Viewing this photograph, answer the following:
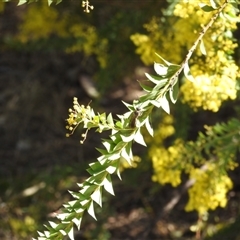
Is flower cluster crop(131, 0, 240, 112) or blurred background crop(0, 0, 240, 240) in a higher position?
flower cluster crop(131, 0, 240, 112)

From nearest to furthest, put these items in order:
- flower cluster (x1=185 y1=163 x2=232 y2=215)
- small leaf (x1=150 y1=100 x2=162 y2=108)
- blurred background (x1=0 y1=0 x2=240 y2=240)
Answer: small leaf (x1=150 y1=100 x2=162 y2=108)
flower cluster (x1=185 y1=163 x2=232 y2=215)
blurred background (x1=0 y1=0 x2=240 y2=240)

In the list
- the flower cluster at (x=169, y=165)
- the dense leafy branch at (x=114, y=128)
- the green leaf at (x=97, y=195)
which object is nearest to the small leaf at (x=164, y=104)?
the dense leafy branch at (x=114, y=128)

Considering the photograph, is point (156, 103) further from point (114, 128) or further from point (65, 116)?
point (65, 116)

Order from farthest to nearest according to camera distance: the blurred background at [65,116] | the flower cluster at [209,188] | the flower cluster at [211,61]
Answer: the blurred background at [65,116]
the flower cluster at [209,188]
the flower cluster at [211,61]

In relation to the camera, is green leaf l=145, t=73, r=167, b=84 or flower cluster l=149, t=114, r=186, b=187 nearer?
green leaf l=145, t=73, r=167, b=84

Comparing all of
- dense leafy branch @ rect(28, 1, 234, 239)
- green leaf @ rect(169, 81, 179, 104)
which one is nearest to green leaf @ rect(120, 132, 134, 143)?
dense leafy branch @ rect(28, 1, 234, 239)

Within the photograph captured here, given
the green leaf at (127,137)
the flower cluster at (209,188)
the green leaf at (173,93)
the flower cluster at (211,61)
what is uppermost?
the green leaf at (173,93)

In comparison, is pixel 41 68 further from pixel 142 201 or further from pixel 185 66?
pixel 185 66

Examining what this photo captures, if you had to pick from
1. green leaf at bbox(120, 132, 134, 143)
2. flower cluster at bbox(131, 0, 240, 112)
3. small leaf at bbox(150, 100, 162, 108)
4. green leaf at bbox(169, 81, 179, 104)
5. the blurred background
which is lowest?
the blurred background

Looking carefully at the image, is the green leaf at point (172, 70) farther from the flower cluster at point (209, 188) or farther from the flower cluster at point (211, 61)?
the flower cluster at point (209, 188)

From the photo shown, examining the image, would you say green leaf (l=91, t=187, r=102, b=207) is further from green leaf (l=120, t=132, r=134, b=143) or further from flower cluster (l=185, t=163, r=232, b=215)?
flower cluster (l=185, t=163, r=232, b=215)
